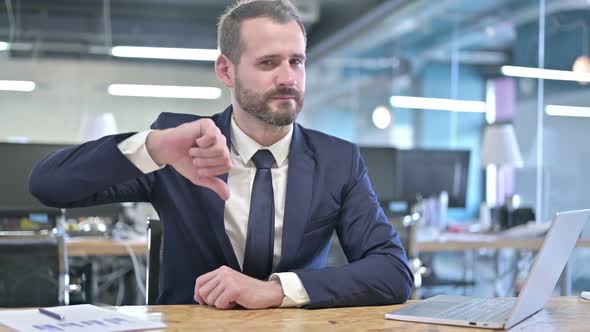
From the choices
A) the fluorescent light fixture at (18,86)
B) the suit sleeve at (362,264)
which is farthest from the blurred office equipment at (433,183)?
the fluorescent light fixture at (18,86)

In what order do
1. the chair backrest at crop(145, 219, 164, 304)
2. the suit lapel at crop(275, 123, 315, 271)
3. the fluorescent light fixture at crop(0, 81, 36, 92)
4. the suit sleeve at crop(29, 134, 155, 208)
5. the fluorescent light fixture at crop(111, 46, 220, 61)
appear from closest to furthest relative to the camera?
the suit sleeve at crop(29, 134, 155, 208) → the suit lapel at crop(275, 123, 315, 271) → the chair backrest at crop(145, 219, 164, 304) → the fluorescent light fixture at crop(0, 81, 36, 92) → the fluorescent light fixture at crop(111, 46, 220, 61)

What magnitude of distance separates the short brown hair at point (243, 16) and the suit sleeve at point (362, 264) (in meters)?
0.37

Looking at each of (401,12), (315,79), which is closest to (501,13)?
(401,12)

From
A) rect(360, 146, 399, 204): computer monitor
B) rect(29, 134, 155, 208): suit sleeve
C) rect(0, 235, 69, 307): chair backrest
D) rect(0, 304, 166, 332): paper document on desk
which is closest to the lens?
rect(0, 304, 166, 332): paper document on desk

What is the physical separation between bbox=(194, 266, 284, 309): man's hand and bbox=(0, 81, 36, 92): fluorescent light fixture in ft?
26.5

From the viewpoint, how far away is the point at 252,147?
185 centimetres

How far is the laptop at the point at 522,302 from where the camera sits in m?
1.32

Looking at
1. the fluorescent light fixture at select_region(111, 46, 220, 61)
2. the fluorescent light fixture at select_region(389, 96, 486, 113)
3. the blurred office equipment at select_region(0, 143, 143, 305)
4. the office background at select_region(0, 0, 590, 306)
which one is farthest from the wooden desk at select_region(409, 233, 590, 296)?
the fluorescent light fixture at select_region(111, 46, 220, 61)

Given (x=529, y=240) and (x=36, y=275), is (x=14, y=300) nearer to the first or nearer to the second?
(x=36, y=275)

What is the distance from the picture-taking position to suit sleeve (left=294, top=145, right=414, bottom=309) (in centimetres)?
155

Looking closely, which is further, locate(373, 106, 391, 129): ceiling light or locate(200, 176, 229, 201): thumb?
locate(373, 106, 391, 129): ceiling light

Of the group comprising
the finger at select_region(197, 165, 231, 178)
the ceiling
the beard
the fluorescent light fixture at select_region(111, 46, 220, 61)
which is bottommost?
the finger at select_region(197, 165, 231, 178)

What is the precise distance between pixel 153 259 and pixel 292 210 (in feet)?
1.51

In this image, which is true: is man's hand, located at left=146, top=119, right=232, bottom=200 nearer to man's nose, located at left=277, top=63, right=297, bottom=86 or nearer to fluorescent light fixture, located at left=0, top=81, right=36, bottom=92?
man's nose, located at left=277, top=63, right=297, bottom=86
